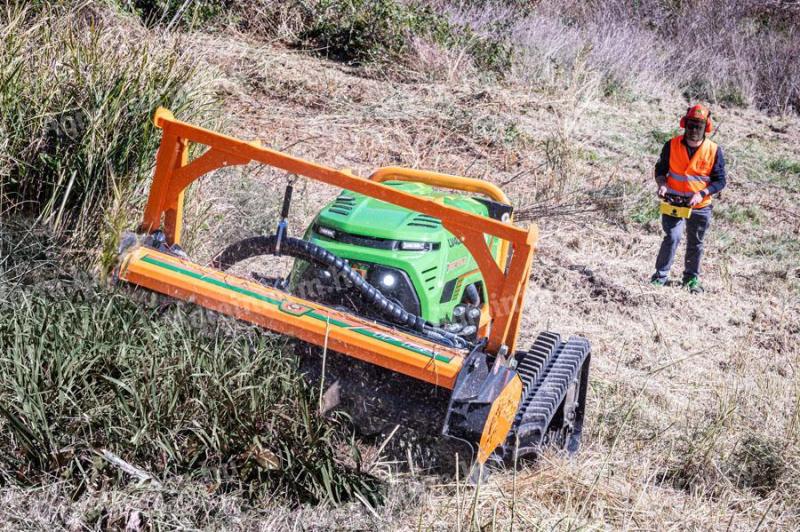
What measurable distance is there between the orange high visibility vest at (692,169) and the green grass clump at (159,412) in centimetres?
452

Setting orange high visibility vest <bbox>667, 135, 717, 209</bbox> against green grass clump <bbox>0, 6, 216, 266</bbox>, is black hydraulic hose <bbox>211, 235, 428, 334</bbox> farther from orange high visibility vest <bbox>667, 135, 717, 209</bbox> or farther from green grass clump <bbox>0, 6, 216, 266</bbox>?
orange high visibility vest <bbox>667, 135, 717, 209</bbox>

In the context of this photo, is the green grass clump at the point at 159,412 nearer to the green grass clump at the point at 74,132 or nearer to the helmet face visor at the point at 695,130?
the green grass clump at the point at 74,132

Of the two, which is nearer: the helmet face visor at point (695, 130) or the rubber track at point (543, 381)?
the rubber track at point (543, 381)

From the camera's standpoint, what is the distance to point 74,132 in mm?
4445

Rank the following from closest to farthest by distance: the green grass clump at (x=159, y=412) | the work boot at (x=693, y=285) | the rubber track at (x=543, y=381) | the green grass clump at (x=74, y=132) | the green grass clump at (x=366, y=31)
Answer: the green grass clump at (x=159, y=412), the rubber track at (x=543, y=381), the green grass clump at (x=74, y=132), the work boot at (x=693, y=285), the green grass clump at (x=366, y=31)

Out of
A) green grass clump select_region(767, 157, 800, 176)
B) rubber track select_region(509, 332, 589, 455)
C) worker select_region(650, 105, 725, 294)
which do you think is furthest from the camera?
green grass clump select_region(767, 157, 800, 176)

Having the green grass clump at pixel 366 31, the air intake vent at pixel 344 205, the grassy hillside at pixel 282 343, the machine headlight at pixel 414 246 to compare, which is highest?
the green grass clump at pixel 366 31

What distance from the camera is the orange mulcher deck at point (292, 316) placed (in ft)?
10.6

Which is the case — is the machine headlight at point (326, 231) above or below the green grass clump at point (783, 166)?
above

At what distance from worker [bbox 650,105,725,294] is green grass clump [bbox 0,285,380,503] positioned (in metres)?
4.29

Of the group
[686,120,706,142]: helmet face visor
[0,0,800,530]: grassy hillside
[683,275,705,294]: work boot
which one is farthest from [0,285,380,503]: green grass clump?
[686,120,706,142]: helmet face visor

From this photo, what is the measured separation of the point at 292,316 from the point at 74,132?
1.79 metres

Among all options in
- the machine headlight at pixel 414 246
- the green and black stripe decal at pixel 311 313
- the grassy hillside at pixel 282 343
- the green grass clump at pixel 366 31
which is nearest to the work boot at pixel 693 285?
the grassy hillside at pixel 282 343

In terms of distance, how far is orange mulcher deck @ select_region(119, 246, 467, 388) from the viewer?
324 cm
